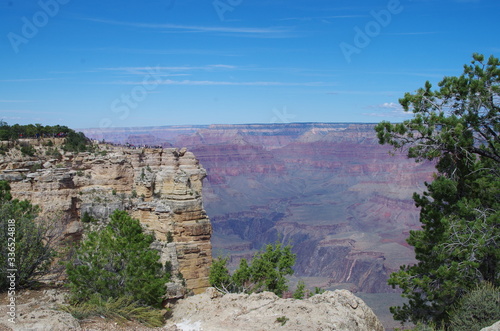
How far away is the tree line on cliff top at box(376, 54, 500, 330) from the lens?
13.7m

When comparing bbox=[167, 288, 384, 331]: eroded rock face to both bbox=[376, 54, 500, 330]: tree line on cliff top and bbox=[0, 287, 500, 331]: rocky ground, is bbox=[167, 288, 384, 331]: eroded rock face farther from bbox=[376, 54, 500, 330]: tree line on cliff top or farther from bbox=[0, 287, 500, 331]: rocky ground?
bbox=[376, 54, 500, 330]: tree line on cliff top

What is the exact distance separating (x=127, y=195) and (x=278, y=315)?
16.7 meters

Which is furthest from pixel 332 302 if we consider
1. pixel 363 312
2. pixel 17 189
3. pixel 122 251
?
pixel 17 189

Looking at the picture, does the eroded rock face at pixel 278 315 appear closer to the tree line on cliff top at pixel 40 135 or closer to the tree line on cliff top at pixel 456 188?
the tree line on cliff top at pixel 456 188

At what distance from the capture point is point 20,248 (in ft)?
46.2

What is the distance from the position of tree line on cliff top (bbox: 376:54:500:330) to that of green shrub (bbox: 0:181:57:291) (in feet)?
43.4

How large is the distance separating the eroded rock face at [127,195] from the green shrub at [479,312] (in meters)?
14.6

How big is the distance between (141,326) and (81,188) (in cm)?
1559

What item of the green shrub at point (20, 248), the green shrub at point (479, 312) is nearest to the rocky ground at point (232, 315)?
the green shrub at point (20, 248)

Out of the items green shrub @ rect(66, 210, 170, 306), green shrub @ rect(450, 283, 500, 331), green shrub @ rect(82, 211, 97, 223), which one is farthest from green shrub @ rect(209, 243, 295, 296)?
green shrub @ rect(450, 283, 500, 331)

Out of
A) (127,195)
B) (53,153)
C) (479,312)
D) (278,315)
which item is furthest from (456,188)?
(53,153)

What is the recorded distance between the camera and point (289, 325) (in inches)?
441

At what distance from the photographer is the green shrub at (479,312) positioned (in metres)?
11.1

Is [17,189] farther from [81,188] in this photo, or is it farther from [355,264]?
[355,264]
